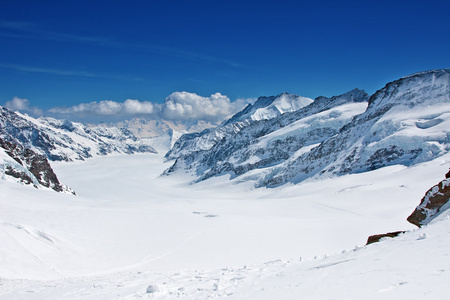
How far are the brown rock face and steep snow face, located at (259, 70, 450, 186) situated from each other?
61.6m

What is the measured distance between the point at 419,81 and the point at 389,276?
112 meters

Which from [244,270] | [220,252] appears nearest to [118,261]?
[220,252]

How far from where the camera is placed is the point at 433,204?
18.3 meters

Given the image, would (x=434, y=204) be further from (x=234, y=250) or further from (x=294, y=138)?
(x=294, y=138)

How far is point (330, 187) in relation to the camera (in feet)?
241

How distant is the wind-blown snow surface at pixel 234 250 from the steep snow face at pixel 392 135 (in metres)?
9.53

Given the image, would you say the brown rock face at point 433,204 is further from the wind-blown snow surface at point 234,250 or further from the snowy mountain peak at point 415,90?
the snowy mountain peak at point 415,90

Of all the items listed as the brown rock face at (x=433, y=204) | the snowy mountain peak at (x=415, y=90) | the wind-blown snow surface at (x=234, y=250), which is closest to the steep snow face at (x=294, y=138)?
the snowy mountain peak at (x=415, y=90)

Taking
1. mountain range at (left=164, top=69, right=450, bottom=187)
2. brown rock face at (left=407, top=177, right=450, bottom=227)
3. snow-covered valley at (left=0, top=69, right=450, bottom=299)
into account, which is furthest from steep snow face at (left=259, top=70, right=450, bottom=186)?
brown rock face at (left=407, top=177, right=450, bottom=227)

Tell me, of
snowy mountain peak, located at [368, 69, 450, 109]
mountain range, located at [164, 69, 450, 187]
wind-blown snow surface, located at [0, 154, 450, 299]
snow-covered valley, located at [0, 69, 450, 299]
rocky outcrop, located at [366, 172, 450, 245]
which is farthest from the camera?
snowy mountain peak, located at [368, 69, 450, 109]

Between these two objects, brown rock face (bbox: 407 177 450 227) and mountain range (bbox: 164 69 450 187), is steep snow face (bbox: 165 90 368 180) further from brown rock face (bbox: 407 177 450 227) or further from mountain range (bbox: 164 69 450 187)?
brown rock face (bbox: 407 177 450 227)

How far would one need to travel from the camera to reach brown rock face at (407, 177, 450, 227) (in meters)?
17.7

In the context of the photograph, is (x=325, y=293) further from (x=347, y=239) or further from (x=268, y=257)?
(x=347, y=239)

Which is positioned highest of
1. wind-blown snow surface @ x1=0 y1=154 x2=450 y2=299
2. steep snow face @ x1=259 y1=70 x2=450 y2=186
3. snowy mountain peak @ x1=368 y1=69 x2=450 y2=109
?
snowy mountain peak @ x1=368 y1=69 x2=450 y2=109
